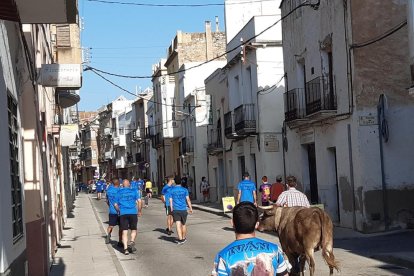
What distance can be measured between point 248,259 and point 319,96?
16583mm

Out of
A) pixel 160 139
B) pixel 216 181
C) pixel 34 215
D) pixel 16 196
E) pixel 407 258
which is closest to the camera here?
pixel 16 196

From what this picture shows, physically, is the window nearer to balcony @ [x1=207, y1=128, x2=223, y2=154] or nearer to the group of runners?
the group of runners

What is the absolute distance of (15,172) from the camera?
26.0 ft

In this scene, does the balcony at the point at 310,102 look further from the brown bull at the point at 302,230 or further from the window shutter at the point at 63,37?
the brown bull at the point at 302,230

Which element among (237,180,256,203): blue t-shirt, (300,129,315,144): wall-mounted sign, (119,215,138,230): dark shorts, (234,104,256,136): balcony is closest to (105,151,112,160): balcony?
(234,104,256,136): balcony

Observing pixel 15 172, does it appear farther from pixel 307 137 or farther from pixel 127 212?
pixel 307 137

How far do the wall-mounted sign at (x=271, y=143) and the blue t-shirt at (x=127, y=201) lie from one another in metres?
13.0

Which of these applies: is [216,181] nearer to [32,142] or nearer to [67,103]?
[67,103]

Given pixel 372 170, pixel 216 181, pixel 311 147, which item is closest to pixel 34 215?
pixel 372 170

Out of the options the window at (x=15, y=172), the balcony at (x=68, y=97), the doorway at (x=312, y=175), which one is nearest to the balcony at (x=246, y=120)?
the doorway at (x=312, y=175)

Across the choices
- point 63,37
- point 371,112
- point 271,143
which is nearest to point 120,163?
point 271,143

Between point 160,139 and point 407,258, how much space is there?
161ft

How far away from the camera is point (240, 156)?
106 feet

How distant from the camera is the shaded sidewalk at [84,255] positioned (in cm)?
1237
